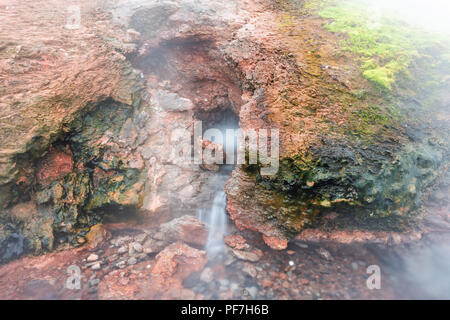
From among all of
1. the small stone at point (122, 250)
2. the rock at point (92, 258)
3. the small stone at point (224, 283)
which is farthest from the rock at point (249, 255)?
the rock at point (92, 258)

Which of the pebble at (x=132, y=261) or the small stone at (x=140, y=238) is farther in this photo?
the small stone at (x=140, y=238)

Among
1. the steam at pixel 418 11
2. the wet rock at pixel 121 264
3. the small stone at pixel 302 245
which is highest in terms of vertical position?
the steam at pixel 418 11

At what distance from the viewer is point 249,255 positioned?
4.40 meters

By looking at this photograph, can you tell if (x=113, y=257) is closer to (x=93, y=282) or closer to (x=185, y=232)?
(x=93, y=282)

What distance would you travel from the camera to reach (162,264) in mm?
4254

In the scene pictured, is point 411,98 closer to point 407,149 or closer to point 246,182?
point 407,149

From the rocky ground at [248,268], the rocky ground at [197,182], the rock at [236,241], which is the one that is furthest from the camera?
the rock at [236,241]

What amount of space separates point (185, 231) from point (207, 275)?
3.71 feet

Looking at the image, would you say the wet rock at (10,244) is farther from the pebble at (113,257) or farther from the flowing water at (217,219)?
the flowing water at (217,219)

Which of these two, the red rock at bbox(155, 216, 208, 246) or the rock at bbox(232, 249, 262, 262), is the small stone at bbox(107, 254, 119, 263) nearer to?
the red rock at bbox(155, 216, 208, 246)

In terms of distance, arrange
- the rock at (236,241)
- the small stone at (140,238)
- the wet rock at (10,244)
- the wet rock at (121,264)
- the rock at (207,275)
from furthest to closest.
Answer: the small stone at (140,238), the rock at (236,241), the wet rock at (121,264), the wet rock at (10,244), the rock at (207,275)

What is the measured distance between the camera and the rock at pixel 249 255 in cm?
433

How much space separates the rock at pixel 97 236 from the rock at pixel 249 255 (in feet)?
9.56
